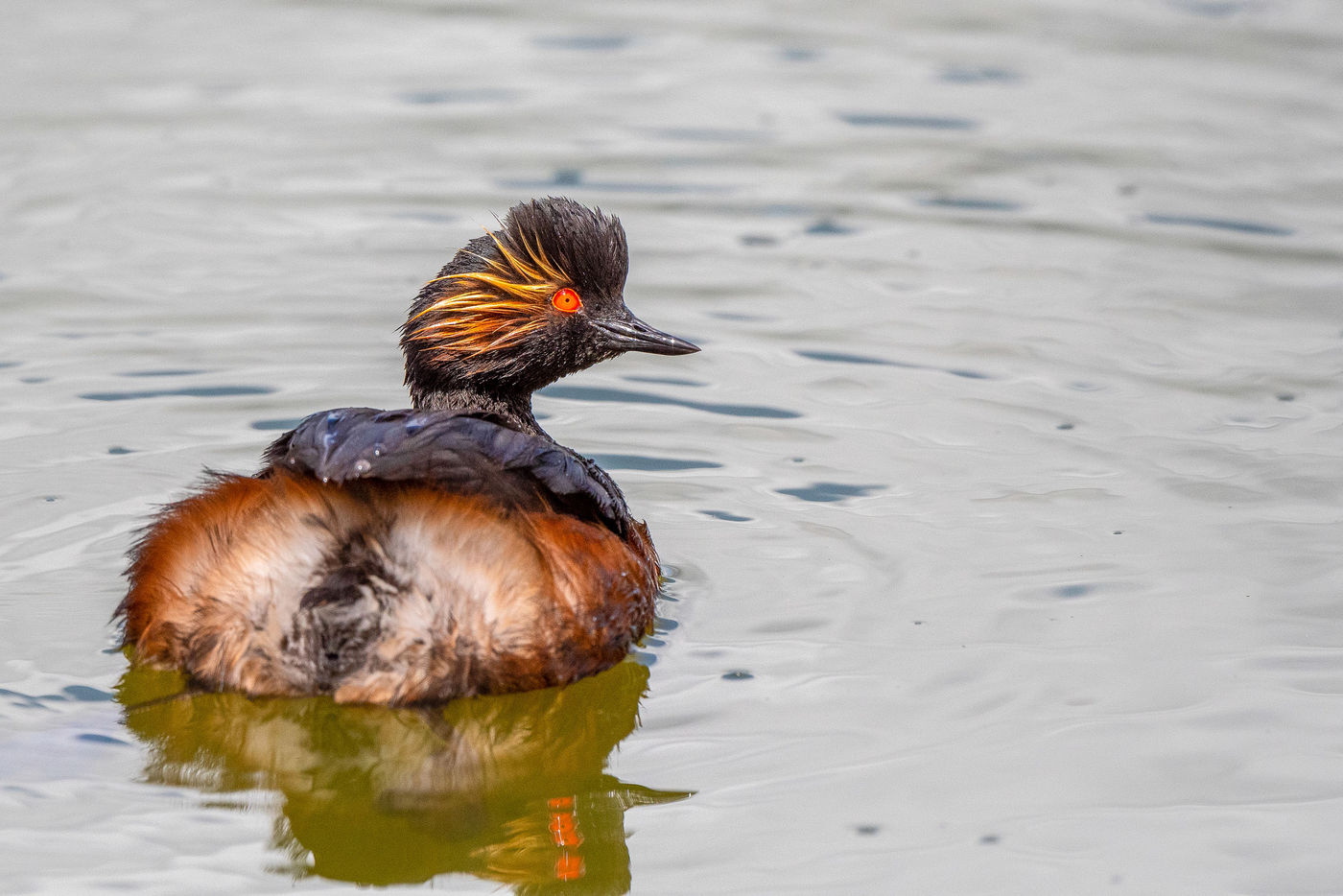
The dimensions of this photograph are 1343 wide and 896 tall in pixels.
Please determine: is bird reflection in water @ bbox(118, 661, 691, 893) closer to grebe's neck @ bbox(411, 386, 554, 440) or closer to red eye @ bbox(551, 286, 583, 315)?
grebe's neck @ bbox(411, 386, 554, 440)

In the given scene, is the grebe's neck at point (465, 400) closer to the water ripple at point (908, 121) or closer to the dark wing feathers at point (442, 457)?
the dark wing feathers at point (442, 457)

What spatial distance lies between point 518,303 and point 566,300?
198 millimetres

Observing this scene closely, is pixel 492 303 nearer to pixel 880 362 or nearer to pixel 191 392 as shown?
pixel 191 392

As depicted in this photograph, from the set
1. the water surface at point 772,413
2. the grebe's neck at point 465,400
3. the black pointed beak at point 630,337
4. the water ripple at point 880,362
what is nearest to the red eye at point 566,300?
the black pointed beak at point 630,337

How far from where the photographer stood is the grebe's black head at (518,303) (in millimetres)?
6125

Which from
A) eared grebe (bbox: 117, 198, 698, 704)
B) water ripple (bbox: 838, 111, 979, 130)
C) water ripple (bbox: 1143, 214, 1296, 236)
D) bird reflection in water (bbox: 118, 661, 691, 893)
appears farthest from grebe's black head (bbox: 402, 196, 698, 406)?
water ripple (bbox: 838, 111, 979, 130)

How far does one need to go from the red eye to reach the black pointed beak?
11 centimetres

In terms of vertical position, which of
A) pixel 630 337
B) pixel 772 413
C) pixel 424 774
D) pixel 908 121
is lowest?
pixel 424 774

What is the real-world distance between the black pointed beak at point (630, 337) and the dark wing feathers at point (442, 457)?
972mm

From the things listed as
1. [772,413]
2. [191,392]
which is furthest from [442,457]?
[191,392]

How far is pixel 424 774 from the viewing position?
4.84m

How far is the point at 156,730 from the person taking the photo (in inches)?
197

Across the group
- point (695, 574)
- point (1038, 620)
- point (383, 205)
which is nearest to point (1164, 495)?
point (1038, 620)

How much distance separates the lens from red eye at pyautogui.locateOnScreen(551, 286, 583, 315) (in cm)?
626
